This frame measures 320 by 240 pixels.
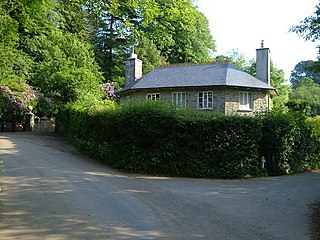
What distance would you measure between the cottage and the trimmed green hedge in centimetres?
1038

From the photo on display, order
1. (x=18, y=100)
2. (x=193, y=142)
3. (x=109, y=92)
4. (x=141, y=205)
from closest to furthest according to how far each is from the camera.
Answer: (x=141, y=205), (x=193, y=142), (x=18, y=100), (x=109, y=92)

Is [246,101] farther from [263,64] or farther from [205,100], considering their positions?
[263,64]

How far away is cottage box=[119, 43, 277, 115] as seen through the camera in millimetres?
27750

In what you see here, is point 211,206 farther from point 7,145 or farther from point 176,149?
point 7,145

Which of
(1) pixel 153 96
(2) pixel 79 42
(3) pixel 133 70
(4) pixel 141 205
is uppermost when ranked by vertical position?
(2) pixel 79 42

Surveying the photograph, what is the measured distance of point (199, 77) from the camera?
29375 mm

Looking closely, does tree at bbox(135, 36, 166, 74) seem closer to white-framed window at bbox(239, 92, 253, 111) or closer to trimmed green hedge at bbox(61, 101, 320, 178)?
white-framed window at bbox(239, 92, 253, 111)

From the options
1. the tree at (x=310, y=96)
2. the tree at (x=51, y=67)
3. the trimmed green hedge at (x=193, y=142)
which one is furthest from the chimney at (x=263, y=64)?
the tree at (x=310, y=96)

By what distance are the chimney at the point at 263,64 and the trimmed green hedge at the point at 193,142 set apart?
43.1 feet

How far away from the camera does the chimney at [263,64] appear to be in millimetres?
29656

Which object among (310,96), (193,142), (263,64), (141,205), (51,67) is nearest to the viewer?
(141,205)

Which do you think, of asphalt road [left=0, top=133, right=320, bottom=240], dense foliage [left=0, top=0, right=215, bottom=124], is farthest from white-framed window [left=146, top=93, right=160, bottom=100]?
asphalt road [left=0, top=133, right=320, bottom=240]

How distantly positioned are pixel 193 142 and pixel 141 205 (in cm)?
706

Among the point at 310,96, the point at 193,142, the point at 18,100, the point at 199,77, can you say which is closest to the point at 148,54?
the point at 199,77
